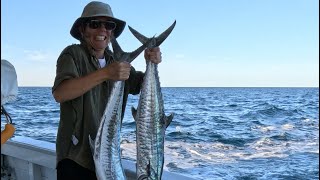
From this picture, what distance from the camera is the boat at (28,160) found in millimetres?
3184

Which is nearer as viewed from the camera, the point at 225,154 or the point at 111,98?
the point at 111,98

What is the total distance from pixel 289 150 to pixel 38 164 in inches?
322

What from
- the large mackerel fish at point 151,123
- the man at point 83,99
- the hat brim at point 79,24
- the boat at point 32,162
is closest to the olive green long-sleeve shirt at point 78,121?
the man at point 83,99

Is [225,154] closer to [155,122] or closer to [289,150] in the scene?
[289,150]

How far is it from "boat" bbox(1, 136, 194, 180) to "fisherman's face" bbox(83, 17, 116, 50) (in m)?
0.98

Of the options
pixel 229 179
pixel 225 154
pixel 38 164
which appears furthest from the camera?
pixel 225 154

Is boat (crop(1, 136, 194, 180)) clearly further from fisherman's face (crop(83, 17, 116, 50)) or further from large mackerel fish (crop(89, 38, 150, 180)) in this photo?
fisherman's face (crop(83, 17, 116, 50))

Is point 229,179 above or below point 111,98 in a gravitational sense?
below

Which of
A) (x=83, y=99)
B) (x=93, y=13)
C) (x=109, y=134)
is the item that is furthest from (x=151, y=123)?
(x=93, y=13)

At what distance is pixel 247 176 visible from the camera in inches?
304

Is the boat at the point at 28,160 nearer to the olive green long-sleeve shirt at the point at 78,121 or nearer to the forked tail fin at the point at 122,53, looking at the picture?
the olive green long-sleeve shirt at the point at 78,121

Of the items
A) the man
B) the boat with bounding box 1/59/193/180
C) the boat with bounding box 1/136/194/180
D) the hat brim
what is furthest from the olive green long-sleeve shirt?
the boat with bounding box 1/136/194/180

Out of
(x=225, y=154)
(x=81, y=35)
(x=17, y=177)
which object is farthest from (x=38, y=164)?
(x=225, y=154)

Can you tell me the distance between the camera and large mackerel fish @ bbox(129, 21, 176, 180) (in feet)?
6.60
